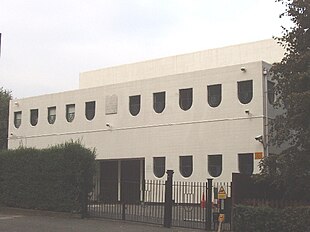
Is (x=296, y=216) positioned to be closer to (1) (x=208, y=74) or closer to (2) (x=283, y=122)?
(2) (x=283, y=122)

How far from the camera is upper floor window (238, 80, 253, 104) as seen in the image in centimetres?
3089

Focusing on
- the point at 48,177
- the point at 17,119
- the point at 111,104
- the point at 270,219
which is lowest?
the point at 270,219

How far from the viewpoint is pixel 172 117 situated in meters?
34.1

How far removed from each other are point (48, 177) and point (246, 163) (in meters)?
12.3

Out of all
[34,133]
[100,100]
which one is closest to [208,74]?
[100,100]

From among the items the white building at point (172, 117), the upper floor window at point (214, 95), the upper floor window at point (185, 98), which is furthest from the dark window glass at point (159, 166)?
the upper floor window at point (214, 95)

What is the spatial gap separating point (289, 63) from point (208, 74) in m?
14.0

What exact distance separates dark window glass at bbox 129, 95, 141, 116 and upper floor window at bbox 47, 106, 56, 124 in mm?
7673

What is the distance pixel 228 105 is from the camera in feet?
104

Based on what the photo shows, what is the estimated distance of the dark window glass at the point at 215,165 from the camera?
31719mm

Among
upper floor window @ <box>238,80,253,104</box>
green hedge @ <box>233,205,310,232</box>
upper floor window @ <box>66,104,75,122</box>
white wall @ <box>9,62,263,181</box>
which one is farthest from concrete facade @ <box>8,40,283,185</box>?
green hedge @ <box>233,205,310,232</box>

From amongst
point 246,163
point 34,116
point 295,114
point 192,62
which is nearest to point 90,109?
point 34,116

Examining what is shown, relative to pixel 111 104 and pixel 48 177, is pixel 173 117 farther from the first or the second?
pixel 48 177

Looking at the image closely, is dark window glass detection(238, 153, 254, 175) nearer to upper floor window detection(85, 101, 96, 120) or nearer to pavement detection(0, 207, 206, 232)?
pavement detection(0, 207, 206, 232)
